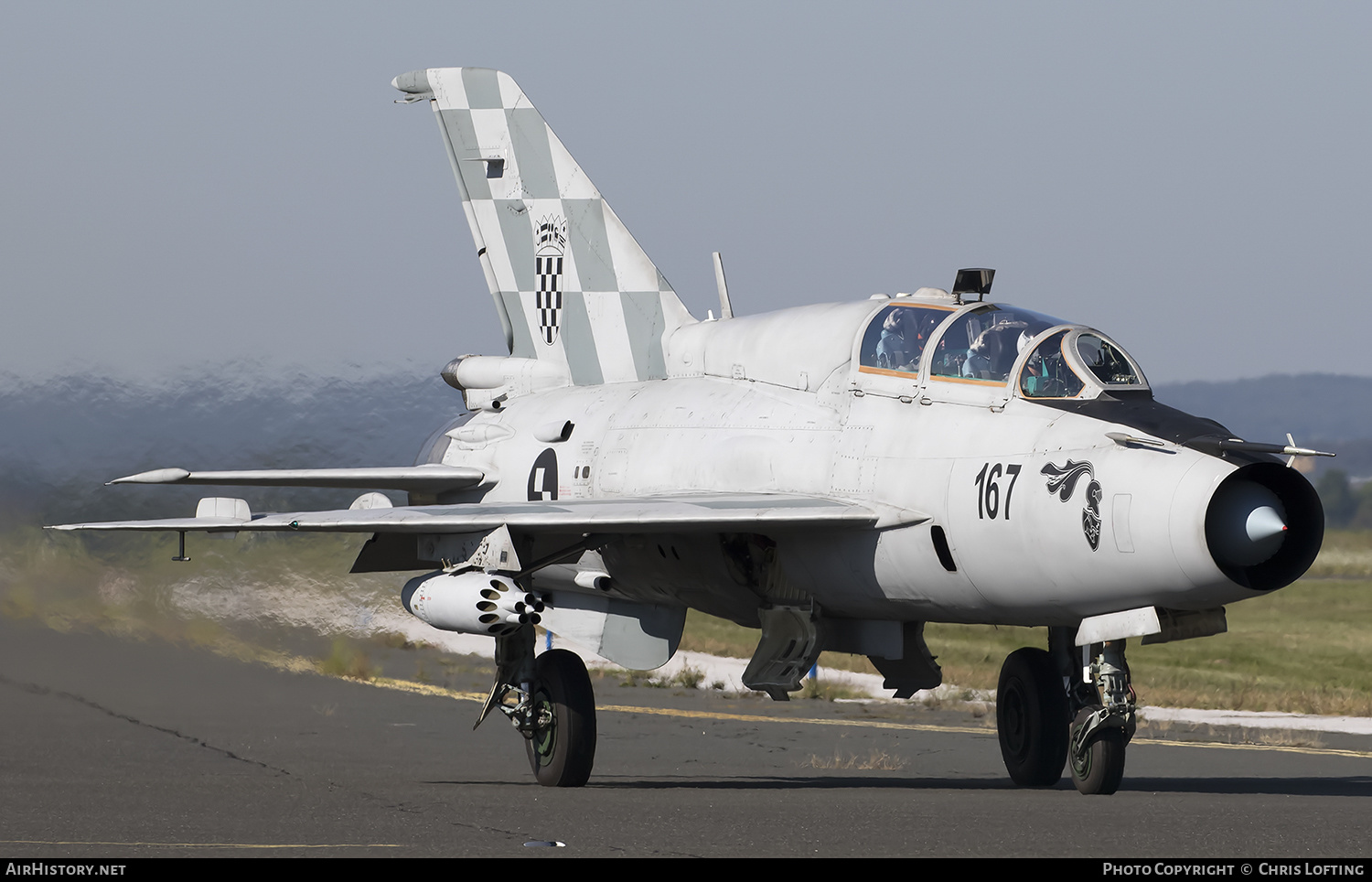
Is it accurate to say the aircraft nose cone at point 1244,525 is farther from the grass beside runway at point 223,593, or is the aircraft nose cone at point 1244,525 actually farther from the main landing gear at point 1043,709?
the grass beside runway at point 223,593

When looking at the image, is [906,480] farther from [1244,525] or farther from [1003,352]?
[1244,525]

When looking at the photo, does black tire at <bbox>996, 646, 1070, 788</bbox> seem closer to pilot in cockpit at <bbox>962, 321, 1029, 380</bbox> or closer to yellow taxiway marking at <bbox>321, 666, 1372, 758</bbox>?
pilot in cockpit at <bbox>962, 321, 1029, 380</bbox>

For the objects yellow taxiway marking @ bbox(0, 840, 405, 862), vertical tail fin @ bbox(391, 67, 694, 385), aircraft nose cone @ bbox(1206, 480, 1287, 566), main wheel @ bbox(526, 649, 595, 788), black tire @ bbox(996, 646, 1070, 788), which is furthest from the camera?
vertical tail fin @ bbox(391, 67, 694, 385)

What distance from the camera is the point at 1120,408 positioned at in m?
11.7

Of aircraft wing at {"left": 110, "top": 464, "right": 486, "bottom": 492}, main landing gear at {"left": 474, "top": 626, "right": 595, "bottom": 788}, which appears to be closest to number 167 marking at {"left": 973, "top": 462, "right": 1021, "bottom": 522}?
main landing gear at {"left": 474, "top": 626, "right": 595, "bottom": 788}

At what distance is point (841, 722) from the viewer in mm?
22781

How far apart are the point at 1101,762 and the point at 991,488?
6.46ft

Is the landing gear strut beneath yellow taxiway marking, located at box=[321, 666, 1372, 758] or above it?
above

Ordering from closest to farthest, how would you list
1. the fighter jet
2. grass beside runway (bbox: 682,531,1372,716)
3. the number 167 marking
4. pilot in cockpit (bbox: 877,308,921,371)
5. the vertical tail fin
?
the fighter jet → the number 167 marking → pilot in cockpit (bbox: 877,308,921,371) → the vertical tail fin → grass beside runway (bbox: 682,531,1372,716)

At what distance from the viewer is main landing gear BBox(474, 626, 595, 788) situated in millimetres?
14586

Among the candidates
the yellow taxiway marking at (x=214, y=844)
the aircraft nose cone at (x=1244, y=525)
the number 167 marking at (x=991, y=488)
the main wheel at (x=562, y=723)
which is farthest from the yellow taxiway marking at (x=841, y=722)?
the yellow taxiway marking at (x=214, y=844)

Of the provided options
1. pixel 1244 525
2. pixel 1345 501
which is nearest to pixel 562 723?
pixel 1244 525

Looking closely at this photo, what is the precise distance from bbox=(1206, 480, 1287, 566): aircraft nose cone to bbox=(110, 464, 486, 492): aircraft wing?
8.31 m
